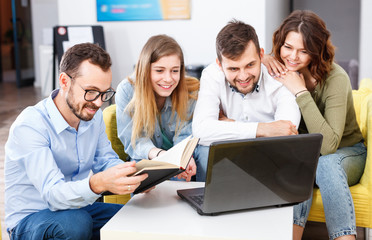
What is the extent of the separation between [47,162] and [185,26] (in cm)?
472

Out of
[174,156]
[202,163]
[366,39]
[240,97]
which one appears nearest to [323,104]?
[240,97]

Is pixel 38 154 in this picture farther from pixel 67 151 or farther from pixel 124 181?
pixel 124 181

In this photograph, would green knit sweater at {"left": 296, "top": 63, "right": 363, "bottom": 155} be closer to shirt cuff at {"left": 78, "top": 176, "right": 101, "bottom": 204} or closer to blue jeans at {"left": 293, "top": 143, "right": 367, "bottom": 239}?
blue jeans at {"left": 293, "top": 143, "right": 367, "bottom": 239}

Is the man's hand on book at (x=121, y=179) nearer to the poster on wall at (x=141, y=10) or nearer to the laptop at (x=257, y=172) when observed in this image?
the laptop at (x=257, y=172)

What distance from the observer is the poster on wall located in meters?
6.07

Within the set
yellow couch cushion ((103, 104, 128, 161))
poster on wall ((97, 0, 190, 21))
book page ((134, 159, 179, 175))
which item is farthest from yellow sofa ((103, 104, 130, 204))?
poster on wall ((97, 0, 190, 21))

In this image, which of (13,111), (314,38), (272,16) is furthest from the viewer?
(13,111)

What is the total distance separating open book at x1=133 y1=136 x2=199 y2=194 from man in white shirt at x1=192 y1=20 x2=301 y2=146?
0.63 meters

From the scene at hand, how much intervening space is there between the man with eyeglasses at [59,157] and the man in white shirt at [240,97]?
641mm

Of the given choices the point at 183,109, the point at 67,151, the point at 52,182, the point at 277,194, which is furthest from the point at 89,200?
the point at 183,109

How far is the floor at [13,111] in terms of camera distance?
2597mm

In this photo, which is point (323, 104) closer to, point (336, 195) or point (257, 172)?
point (336, 195)

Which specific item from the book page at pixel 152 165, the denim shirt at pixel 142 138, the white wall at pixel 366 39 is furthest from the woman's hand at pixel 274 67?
the white wall at pixel 366 39

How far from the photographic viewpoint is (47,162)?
5.23ft
